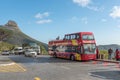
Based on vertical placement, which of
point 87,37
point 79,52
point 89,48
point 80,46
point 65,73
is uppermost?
point 87,37

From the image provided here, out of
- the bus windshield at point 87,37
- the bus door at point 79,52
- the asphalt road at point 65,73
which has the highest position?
the bus windshield at point 87,37

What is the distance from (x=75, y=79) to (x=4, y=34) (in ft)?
340

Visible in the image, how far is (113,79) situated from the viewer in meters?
17.4

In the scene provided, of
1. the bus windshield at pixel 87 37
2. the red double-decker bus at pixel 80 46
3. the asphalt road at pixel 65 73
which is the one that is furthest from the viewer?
the bus windshield at pixel 87 37

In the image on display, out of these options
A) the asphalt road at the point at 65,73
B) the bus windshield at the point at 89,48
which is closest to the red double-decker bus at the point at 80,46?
the bus windshield at the point at 89,48

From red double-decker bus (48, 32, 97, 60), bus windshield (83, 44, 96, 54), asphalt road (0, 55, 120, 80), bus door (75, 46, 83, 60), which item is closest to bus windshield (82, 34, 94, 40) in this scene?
red double-decker bus (48, 32, 97, 60)

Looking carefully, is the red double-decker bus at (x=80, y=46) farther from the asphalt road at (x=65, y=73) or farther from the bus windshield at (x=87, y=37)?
the asphalt road at (x=65, y=73)

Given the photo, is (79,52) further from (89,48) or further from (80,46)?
(89,48)

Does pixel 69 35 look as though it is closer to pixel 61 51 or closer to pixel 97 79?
pixel 61 51

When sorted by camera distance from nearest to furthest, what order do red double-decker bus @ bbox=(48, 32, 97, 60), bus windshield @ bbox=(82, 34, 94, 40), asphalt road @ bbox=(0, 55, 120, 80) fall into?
asphalt road @ bbox=(0, 55, 120, 80)
red double-decker bus @ bbox=(48, 32, 97, 60)
bus windshield @ bbox=(82, 34, 94, 40)

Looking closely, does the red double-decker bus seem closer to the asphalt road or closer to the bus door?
the bus door

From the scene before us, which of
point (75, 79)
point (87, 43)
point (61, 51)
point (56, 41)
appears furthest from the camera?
point (56, 41)

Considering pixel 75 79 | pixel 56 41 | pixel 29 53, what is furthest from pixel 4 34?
pixel 75 79

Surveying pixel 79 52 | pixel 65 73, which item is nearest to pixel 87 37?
pixel 79 52
